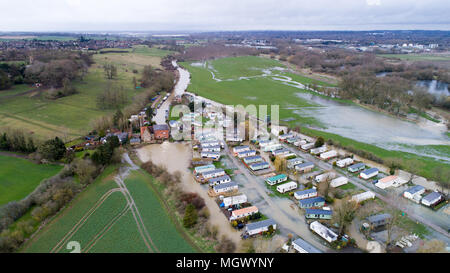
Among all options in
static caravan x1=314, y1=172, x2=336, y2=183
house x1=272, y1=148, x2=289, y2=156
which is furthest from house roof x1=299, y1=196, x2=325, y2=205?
house x1=272, y1=148, x2=289, y2=156

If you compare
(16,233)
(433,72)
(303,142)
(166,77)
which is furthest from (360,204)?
(433,72)

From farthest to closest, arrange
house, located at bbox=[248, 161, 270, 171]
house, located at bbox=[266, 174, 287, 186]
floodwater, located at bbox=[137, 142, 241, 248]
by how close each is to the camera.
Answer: house, located at bbox=[248, 161, 270, 171] < house, located at bbox=[266, 174, 287, 186] < floodwater, located at bbox=[137, 142, 241, 248]

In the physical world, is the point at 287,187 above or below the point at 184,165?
below

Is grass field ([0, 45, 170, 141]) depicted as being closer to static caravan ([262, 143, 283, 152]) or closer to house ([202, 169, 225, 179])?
house ([202, 169, 225, 179])

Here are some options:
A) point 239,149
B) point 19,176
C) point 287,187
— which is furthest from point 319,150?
point 19,176

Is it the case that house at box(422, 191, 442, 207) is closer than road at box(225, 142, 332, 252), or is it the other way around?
road at box(225, 142, 332, 252)

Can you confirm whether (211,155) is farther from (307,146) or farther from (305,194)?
(307,146)
